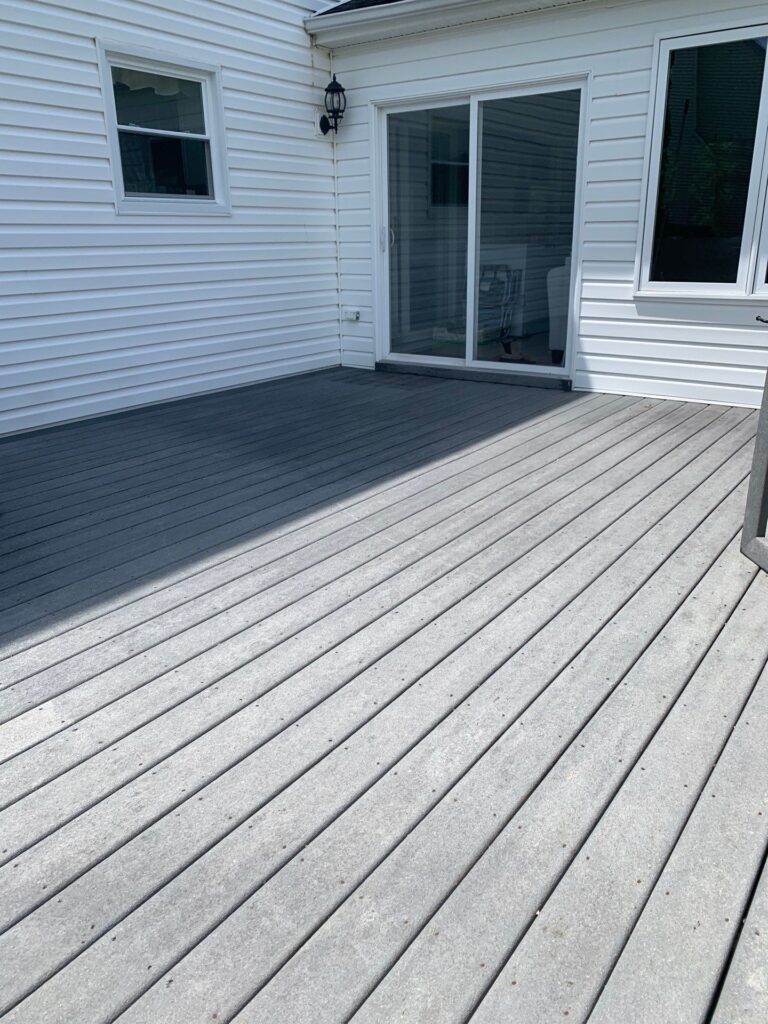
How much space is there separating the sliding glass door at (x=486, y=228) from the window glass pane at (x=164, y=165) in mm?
1491

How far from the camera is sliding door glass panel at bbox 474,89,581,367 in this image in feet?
16.6

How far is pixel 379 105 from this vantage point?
18.8ft

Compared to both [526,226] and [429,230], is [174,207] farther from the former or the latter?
[526,226]

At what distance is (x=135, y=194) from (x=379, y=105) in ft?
6.72

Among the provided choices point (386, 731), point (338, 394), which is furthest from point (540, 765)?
point (338, 394)

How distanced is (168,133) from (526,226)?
245cm

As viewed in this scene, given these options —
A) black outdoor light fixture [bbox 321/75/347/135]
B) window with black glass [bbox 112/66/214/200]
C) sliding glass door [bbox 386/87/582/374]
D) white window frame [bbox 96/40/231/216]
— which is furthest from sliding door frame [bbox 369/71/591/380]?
window with black glass [bbox 112/66/214/200]

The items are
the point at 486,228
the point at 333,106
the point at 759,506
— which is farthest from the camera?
the point at 333,106

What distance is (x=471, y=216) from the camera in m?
5.56

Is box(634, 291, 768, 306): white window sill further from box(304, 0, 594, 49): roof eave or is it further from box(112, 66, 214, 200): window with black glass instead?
box(112, 66, 214, 200): window with black glass

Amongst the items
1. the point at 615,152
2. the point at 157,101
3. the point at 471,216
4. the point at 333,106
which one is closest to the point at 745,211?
the point at 615,152

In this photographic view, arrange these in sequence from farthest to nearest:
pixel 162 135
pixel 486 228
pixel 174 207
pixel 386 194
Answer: pixel 386 194, pixel 486 228, pixel 174 207, pixel 162 135

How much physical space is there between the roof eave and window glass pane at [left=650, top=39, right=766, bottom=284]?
88cm

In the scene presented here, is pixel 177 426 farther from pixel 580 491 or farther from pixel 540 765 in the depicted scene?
pixel 540 765
